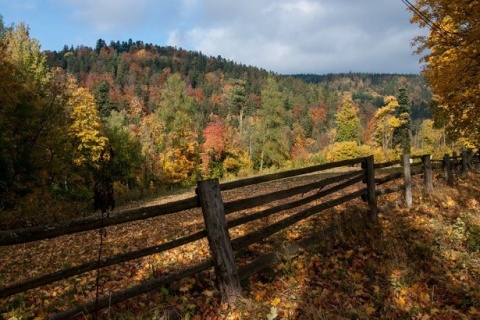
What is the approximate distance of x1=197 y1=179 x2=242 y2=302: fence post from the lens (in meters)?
4.46

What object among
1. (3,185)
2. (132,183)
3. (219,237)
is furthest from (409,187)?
(132,183)

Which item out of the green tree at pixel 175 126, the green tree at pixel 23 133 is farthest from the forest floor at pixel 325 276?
the green tree at pixel 175 126

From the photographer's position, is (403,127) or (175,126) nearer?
(175,126)

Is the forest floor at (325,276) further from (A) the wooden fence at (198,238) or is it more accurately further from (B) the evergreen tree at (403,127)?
(B) the evergreen tree at (403,127)

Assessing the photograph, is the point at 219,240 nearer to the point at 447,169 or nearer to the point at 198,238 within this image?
the point at 198,238

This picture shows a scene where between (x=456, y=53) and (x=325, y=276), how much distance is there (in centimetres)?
1331

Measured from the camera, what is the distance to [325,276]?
17.9 feet

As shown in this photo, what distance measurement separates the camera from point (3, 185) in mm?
15836

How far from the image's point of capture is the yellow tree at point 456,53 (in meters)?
11.5

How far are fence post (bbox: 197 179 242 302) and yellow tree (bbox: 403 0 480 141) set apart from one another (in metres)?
8.74

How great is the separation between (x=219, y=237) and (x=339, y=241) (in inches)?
115

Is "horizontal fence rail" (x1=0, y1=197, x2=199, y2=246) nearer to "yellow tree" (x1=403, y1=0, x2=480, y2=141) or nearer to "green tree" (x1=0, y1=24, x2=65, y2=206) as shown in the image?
"yellow tree" (x1=403, y1=0, x2=480, y2=141)

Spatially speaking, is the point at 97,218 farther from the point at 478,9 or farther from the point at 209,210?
the point at 478,9

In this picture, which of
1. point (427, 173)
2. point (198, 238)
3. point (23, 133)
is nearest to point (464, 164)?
point (427, 173)
